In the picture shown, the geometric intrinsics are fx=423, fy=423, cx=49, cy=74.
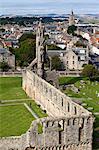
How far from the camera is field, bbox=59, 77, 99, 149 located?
60.0 meters

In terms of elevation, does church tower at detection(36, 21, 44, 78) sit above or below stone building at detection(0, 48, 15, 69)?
above

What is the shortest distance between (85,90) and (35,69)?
9.82 m

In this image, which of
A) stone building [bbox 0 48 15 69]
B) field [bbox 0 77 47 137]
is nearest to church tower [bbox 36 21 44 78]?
field [bbox 0 77 47 137]

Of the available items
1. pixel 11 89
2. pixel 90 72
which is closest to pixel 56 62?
pixel 90 72

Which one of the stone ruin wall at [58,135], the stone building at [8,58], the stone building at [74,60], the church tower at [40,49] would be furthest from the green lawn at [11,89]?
the stone ruin wall at [58,135]

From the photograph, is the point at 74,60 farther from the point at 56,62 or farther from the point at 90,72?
the point at 90,72

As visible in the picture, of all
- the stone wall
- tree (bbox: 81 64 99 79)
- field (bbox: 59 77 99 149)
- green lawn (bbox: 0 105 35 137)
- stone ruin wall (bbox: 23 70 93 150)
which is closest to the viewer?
stone ruin wall (bbox: 23 70 93 150)

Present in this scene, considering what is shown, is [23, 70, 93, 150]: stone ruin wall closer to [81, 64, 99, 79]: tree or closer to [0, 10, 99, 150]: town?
[0, 10, 99, 150]: town

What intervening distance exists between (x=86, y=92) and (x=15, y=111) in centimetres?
2032

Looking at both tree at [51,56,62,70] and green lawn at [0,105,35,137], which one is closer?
green lawn at [0,105,35,137]

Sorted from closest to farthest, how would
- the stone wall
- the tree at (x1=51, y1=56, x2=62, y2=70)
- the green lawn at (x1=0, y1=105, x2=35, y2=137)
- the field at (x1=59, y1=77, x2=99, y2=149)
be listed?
the green lawn at (x1=0, y1=105, x2=35, y2=137) < the stone wall < the field at (x1=59, y1=77, x2=99, y2=149) < the tree at (x1=51, y1=56, x2=62, y2=70)

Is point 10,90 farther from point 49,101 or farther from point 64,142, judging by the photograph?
point 64,142

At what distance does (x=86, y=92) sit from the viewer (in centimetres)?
7462

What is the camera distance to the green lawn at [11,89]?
224 feet
